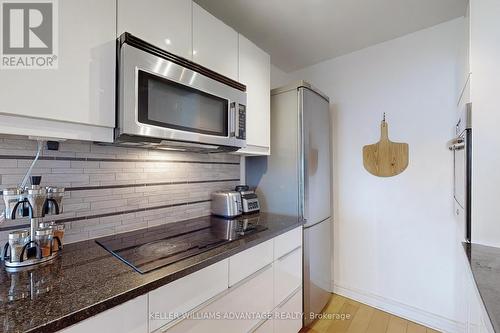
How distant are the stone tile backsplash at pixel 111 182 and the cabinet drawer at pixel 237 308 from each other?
0.67m

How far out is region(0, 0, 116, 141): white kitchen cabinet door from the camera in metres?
0.74

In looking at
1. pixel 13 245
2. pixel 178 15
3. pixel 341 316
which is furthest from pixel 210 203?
pixel 341 316

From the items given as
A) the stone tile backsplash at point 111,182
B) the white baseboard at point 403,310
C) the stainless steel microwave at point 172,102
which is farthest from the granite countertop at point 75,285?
the white baseboard at point 403,310

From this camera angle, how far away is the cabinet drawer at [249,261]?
111cm

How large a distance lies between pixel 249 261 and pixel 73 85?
1.10m

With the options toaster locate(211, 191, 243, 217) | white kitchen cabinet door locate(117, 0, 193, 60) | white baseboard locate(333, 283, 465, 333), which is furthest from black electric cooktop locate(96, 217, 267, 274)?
white baseboard locate(333, 283, 465, 333)

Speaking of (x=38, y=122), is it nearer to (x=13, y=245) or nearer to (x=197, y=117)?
(x=13, y=245)

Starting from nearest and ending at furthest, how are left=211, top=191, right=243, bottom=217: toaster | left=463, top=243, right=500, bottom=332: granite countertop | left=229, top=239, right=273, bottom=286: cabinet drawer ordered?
left=463, top=243, right=500, bottom=332: granite countertop < left=229, top=239, right=273, bottom=286: cabinet drawer < left=211, top=191, right=243, bottom=217: toaster

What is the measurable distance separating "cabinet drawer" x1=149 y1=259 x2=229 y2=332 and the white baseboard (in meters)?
1.78

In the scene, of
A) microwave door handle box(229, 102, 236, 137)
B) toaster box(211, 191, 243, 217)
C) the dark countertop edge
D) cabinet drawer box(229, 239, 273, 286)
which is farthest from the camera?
toaster box(211, 191, 243, 217)

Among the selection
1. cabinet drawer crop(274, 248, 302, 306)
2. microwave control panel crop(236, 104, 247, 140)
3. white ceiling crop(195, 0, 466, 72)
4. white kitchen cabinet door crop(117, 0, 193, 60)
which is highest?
white ceiling crop(195, 0, 466, 72)

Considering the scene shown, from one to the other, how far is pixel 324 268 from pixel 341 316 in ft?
1.38

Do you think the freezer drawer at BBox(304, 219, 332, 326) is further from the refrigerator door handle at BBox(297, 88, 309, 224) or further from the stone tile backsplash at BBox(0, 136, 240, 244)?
the stone tile backsplash at BBox(0, 136, 240, 244)

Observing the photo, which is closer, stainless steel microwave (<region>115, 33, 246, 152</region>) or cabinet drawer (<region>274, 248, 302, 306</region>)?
stainless steel microwave (<region>115, 33, 246, 152</region>)
